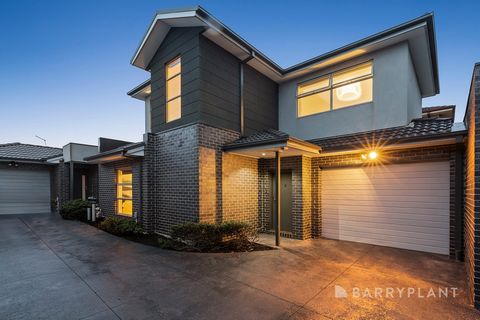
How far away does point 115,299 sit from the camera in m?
3.40

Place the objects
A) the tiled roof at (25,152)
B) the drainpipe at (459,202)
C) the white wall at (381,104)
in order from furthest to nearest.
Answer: the tiled roof at (25,152) → the white wall at (381,104) → the drainpipe at (459,202)

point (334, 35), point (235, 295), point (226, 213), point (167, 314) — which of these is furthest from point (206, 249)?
point (334, 35)

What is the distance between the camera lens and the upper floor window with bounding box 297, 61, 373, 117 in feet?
25.4

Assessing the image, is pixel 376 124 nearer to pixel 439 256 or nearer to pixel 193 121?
pixel 439 256

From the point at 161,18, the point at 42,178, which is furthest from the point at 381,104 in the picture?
the point at 42,178

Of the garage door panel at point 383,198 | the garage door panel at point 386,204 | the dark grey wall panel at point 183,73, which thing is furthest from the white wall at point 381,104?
the dark grey wall panel at point 183,73

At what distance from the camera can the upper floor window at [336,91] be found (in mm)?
7734

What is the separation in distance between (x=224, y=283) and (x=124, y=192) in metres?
7.99

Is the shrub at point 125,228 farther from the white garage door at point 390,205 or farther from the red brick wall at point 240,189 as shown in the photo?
the white garage door at point 390,205

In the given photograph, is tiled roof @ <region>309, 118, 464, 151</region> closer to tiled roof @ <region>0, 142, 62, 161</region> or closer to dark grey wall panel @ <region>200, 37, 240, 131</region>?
dark grey wall panel @ <region>200, 37, 240, 131</region>

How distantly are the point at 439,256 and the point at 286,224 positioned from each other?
4164 mm

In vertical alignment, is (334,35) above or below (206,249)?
above

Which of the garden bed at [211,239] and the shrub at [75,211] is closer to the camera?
the garden bed at [211,239]

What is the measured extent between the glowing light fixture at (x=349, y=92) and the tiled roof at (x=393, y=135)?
1.46 meters
